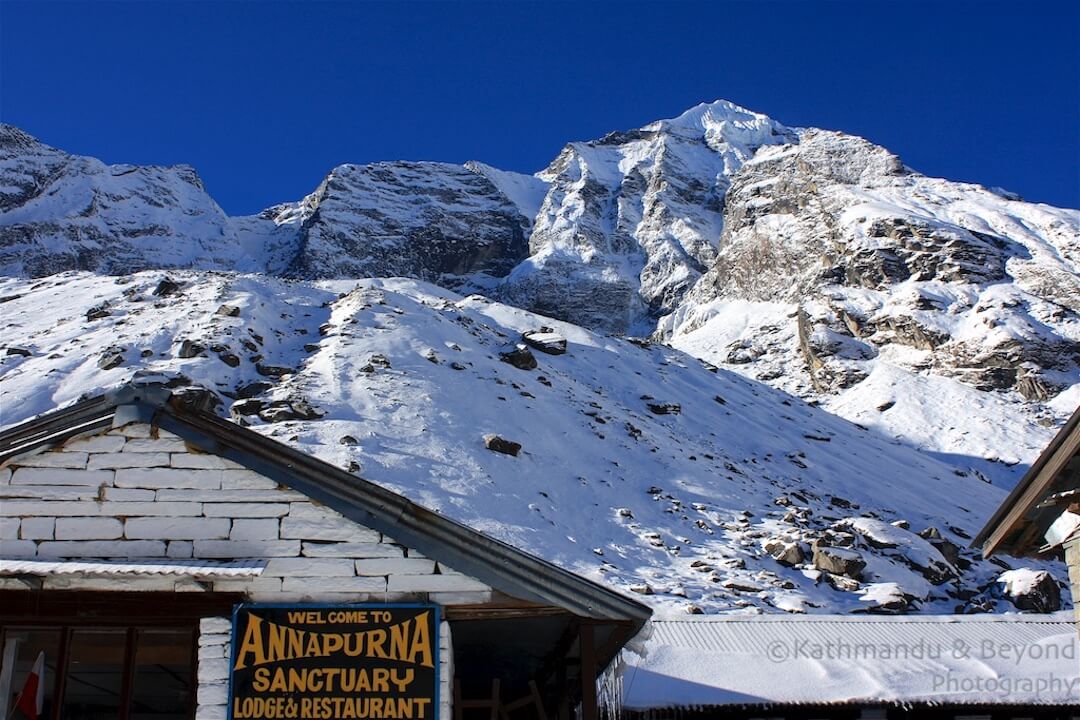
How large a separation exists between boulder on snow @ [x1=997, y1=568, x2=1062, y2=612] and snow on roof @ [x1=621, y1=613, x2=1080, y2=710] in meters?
13.4

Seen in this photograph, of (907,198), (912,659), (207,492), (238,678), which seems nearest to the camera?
(238,678)

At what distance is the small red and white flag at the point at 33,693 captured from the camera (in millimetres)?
7650

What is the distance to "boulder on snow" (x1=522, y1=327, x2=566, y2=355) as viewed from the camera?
59.7 metres

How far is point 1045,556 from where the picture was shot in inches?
341

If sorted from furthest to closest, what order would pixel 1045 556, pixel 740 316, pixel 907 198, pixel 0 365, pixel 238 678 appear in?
pixel 907 198
pixel 740 316
pixel 0 365
pixel 1045 556
pixel 238 678

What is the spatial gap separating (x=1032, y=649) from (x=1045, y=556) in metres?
8.47

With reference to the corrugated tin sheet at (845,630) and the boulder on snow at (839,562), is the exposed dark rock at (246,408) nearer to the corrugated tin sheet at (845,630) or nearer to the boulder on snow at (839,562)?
the boulder on snow at (839,562)

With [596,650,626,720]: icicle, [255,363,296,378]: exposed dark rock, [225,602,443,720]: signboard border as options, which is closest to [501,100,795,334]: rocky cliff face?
[255,363,296,378]: exposed dark rock

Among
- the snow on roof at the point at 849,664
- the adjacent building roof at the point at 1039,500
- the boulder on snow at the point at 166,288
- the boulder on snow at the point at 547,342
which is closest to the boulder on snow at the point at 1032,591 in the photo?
the snow on roof at the point at 849,664

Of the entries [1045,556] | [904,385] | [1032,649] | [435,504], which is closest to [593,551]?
[435,504]

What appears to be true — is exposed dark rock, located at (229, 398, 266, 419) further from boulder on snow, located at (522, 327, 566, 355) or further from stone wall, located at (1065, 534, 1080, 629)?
stone wall, located at (1065, 534, 1080, 629)

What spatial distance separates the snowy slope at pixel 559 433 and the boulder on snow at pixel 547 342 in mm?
1136

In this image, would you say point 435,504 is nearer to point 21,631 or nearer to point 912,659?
point 912,659

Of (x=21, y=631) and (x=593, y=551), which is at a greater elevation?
(x=593, y=551)
